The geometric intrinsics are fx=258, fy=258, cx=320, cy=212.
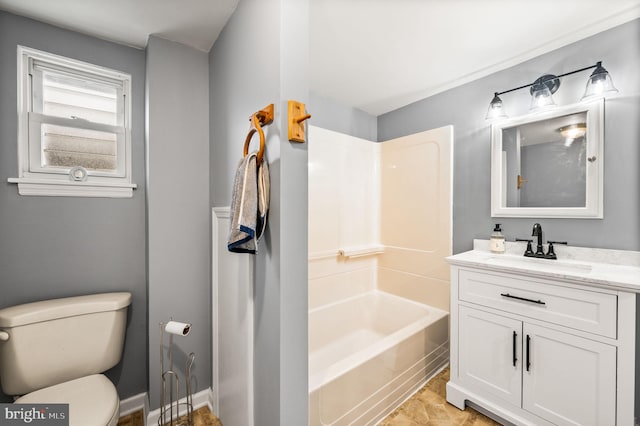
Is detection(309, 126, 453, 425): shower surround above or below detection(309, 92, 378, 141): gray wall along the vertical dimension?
below

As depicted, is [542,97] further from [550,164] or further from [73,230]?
[73,230]

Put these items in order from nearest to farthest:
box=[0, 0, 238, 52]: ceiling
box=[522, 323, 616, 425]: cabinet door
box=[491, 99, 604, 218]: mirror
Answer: box=[522, 323, 616, 425]: cabinet door
box=[0, 0, 238, 52]: ceiling
box=[491, 99, 604, 218]: mirror

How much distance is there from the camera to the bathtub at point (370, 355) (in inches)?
54.9

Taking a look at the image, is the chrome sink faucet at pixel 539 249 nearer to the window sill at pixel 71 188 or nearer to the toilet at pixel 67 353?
the toilet at pixel 67 353

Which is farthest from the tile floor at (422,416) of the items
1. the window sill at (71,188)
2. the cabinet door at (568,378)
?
the window sill at (71,188)

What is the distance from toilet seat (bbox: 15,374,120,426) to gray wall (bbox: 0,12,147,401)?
0.41m

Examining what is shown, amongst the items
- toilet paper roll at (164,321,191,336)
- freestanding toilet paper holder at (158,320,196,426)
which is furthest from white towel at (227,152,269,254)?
freestanding toilet paper holder at (158,320,196,426)

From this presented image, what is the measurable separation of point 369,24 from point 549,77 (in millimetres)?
1278

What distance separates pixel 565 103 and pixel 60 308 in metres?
3.30

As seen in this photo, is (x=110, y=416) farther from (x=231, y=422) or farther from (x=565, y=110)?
(x=565, y=110)

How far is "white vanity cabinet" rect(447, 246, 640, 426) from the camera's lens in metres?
1.22

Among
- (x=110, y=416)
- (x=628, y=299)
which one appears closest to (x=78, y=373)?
(x=110, y=416)

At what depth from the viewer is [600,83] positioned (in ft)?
5.02

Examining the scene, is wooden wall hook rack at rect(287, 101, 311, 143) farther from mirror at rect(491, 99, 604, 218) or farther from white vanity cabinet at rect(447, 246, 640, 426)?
mirror at rect(491, 99, 604, 218)
